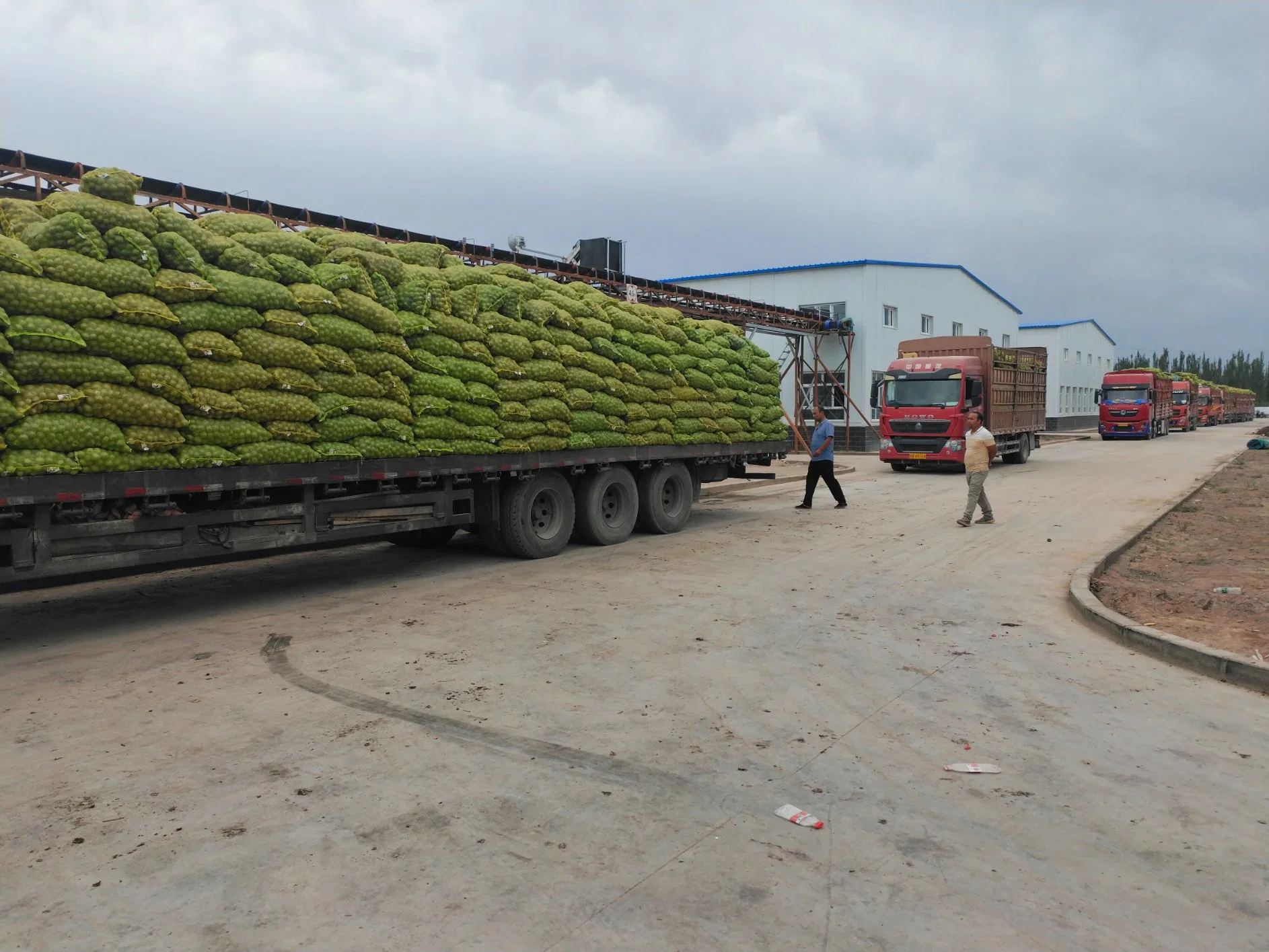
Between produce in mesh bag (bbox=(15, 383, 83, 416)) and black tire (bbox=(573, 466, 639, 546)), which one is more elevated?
produce in mesh bag (bbox=(15, 383, 83, 416))

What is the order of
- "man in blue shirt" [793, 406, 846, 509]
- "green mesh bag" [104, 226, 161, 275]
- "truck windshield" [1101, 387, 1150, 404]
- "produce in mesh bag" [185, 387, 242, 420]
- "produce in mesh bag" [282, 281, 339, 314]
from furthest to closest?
"truck windshield" [1101, 387, 1150, 404] → "man in blue shirt" [793, 406, 846, 509] → "produce in mesh bag" [282, 281, 339, 314] → "produce in mesh bag" [185, 387, 242, 420] → "green mesh bag" [104, 226, 161, 275]

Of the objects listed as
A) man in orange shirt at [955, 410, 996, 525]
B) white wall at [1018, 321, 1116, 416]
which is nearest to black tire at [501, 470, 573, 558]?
man in orange shirt at [955, 410, 996, 525]

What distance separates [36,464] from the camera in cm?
586

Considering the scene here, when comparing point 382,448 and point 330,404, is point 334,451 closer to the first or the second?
point 330,404

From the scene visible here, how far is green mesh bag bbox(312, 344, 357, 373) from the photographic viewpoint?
7.60 meters

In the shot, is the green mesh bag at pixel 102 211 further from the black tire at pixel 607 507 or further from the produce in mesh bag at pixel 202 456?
the black tire at pixel 607 507

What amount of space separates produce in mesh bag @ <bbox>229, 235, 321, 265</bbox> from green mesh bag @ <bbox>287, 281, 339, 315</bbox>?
0.92ft

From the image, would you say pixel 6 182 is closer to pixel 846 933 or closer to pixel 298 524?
pixel 298 524

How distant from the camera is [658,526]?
1216cm

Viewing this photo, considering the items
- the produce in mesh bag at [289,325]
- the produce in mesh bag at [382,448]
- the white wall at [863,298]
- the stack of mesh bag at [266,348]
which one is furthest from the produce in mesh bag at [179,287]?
the white wall at [863,298]

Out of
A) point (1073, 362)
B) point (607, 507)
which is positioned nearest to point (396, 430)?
point (607, 507)

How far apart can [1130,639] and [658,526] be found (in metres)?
6.57

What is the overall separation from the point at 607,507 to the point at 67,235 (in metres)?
6.77

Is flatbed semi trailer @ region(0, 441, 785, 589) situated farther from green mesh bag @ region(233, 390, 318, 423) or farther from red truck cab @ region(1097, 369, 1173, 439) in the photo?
red truck cab @ region(1097, 369, 1173, 439)
